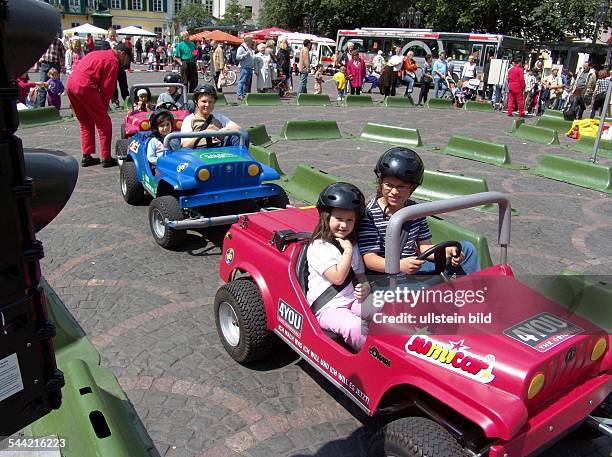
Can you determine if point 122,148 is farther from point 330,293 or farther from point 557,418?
point 557,418

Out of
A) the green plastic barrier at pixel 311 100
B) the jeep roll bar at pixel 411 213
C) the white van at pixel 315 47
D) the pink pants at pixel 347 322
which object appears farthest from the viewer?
the white van at pixel 315 47

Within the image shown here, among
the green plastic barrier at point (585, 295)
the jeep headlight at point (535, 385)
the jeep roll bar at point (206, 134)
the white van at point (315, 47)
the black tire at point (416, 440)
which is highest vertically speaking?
the white van at point (315, 47)

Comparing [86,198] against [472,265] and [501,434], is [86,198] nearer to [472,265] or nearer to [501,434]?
[472,265]

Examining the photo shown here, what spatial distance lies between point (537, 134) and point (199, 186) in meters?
10.4

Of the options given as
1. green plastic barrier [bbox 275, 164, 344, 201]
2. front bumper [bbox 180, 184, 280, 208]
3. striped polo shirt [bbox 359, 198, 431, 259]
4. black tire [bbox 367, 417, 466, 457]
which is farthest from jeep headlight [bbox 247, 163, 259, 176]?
black tire [bbox 367, 417, 466, 457]

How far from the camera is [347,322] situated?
2938mm

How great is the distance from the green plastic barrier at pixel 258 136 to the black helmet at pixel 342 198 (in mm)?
7503

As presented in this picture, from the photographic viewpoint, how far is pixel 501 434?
208cm

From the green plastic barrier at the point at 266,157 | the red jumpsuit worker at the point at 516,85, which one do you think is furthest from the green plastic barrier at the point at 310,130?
the red jumpsuit worker at the point at 516,85

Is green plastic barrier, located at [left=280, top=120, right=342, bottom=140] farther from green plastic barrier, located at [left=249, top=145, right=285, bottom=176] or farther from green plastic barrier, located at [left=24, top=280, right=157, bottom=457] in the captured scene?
green plastic barrier, located at [left=24, top=280, right=157, bottom=457]

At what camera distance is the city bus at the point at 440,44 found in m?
25.5

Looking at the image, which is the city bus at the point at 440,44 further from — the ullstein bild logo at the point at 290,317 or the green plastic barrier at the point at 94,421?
the green plastic barrier at the point at 94,421

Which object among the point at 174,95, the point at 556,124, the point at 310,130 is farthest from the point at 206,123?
the point at 556,124

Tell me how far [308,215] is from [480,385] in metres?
2.09
